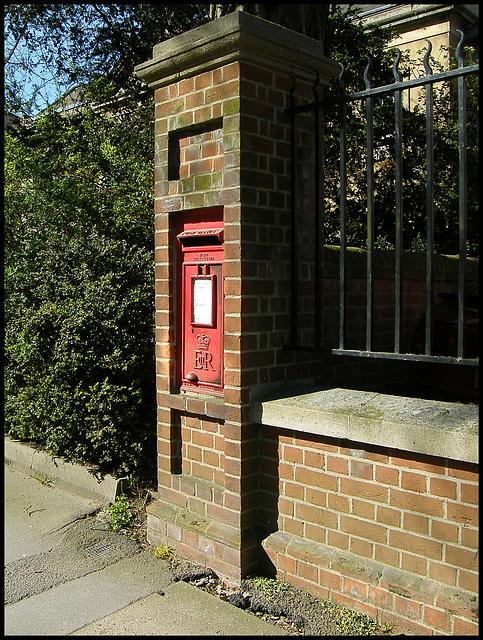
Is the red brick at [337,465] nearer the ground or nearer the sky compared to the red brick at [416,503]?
nearer the sky

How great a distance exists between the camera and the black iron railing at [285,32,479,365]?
2.99m

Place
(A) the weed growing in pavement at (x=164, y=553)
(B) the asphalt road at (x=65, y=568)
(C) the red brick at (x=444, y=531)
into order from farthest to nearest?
(A) the weed growing in pavement at (x=164, y=553) → (B) the asphalt road at (x=65, y=568) → (C) the red brick at (x=444, y=531)

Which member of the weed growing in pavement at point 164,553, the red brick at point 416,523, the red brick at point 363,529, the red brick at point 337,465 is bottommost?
the weed growing in pavement at point 164,553

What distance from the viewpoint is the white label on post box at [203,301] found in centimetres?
371

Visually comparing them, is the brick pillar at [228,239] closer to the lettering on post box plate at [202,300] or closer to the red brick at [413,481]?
the lettering on post box plate at [202,300]

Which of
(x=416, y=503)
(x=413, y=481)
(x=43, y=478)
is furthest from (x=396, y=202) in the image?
(x=43, y=478)

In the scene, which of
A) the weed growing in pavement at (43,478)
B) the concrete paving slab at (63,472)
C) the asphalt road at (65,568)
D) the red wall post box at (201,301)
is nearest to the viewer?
the asphalt road at (65,568)

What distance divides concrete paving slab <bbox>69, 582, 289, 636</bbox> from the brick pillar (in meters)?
0.30

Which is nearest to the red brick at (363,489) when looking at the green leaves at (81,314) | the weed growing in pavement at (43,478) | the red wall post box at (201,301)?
the red wall post box at (201,301)

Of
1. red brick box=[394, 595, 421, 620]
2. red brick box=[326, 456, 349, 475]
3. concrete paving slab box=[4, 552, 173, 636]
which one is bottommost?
concrete paving slab box=[4, 552, 173, 636]

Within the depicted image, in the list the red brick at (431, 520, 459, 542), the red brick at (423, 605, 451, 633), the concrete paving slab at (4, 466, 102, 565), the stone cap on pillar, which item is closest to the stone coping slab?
the red brick at (431, 520, 459, 542)

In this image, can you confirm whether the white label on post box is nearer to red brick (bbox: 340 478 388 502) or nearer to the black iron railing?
the black iron railing

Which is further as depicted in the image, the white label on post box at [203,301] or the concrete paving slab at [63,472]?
the concrete paving slab at [63,472]

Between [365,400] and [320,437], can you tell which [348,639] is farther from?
[365,400]
